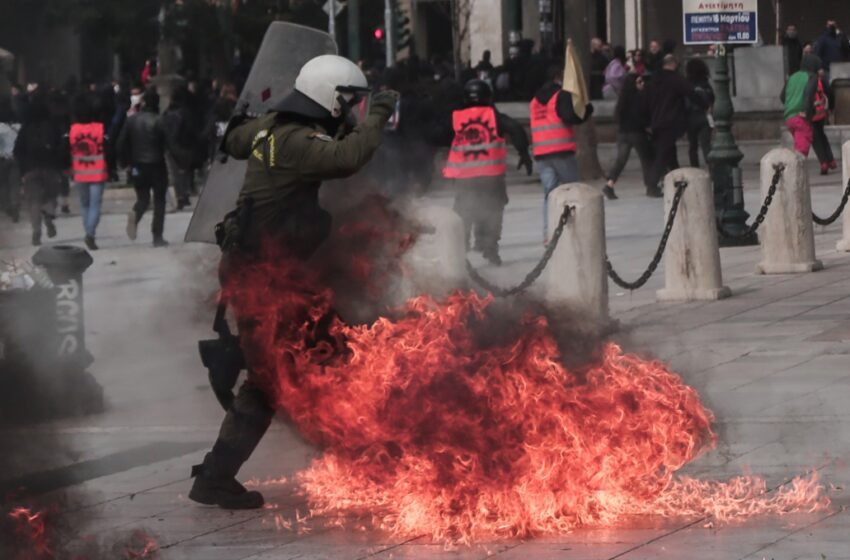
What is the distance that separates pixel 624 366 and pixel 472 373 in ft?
2.44

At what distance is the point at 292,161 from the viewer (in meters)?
7.38

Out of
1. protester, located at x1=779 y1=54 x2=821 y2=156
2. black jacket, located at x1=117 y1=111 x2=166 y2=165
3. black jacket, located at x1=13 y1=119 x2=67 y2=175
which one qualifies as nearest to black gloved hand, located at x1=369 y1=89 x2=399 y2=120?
black jacket, located at x1=13 y1=119 x2=67 y2=175

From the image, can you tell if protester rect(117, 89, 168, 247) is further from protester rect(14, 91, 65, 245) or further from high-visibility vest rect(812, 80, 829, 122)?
high-visibility vest rect(812, 80, 829, 122)

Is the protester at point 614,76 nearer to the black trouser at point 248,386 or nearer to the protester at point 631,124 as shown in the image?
Answer: the protester at point 631,124

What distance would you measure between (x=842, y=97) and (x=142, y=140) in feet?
42.1

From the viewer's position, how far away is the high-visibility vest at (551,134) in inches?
692

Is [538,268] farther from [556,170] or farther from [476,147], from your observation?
[556,170]

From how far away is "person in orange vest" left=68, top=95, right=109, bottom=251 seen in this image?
20.9m

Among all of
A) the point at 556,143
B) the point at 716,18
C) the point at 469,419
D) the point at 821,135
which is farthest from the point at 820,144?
the point at 469,419

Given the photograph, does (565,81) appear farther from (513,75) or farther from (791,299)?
(513,75)

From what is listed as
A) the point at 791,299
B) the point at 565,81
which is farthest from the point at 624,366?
the point at 565,81

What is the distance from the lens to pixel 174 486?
812cm

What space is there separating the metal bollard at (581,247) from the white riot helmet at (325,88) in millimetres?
5214

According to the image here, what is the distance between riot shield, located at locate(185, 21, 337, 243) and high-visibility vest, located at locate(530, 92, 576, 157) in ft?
24.1
